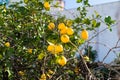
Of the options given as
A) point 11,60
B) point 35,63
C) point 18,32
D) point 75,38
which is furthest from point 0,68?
point 75,38

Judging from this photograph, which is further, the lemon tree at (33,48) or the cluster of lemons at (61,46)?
the lemon tree at (33,48)

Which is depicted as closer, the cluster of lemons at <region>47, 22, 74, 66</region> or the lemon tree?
the cluster of lemons at <region>47, 22, 74, 66</region>

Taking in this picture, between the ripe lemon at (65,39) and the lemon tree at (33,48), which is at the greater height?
the ripe lemon at (65,39)

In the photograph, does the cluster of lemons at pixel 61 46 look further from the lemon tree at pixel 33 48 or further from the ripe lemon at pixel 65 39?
the lemon tree at pixel 33 48

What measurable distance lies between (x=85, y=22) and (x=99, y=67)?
51cm

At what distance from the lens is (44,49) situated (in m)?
1.87

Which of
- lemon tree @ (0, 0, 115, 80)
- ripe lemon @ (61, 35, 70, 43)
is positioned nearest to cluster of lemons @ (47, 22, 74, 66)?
ripe lemon @ (61, 35, 70, 43)

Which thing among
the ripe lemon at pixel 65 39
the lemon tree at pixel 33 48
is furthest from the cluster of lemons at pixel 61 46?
the lemon tree at pixel 33 48

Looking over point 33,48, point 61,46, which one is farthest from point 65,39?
point 33,48

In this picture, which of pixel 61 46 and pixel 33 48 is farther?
pixel 33 48

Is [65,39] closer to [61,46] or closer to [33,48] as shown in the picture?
[61,46]

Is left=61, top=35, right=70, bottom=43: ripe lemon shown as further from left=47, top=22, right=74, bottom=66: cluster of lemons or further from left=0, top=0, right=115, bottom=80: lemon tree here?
left=0, top=0, right=115, bottom=80: lemon tree

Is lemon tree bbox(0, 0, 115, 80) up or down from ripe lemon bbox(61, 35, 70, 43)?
down

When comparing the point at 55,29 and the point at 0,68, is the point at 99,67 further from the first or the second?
the point at 0,68
